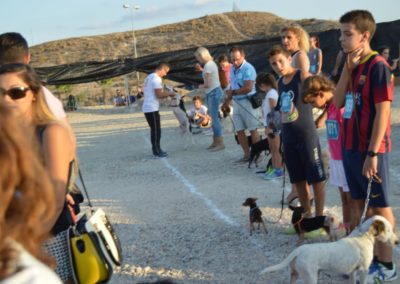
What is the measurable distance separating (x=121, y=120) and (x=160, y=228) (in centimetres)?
1418

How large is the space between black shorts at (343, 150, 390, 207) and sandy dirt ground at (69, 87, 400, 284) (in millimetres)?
753

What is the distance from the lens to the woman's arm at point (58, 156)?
233 centimetres

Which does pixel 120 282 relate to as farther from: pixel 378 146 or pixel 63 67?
pixel 63 67

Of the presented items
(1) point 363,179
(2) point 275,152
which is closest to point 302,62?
(1) point 363,179

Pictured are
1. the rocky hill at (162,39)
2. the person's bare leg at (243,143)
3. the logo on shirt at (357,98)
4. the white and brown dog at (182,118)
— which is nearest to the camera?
the logo on shirt at (357,98)

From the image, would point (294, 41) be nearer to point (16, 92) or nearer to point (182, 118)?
point (16, 92)

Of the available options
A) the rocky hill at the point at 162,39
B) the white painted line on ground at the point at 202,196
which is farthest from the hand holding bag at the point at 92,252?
the rocky hill at the point at 162,39

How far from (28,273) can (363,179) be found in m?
2.84

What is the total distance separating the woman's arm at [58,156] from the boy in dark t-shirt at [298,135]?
277 centimetres

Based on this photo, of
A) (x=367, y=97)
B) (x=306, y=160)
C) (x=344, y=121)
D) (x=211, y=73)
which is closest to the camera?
(x=367, y=97)

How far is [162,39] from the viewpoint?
51.6 metres

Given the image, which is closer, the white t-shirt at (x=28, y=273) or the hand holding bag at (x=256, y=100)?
the white t-shirt at (x=28, y=273)

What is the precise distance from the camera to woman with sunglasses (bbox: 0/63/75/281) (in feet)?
7.71

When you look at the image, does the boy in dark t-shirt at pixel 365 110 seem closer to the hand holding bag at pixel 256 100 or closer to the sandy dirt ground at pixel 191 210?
the sandy dirt ground at pixel 191 210
